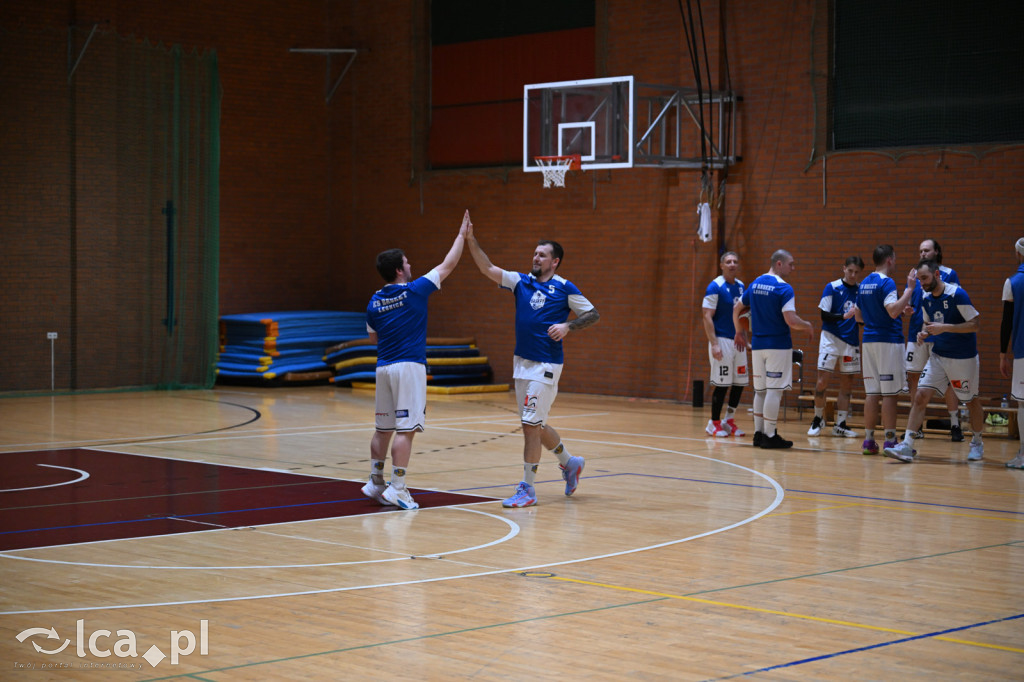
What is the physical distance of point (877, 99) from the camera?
55.0 feet

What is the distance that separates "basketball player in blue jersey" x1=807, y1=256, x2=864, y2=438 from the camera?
1458 centimetres

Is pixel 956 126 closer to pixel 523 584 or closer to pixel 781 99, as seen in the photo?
pixel 781 99

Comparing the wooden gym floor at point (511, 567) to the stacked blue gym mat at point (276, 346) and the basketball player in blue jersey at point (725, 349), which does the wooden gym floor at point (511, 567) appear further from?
the stacked blue gym mat at point (276, 346)

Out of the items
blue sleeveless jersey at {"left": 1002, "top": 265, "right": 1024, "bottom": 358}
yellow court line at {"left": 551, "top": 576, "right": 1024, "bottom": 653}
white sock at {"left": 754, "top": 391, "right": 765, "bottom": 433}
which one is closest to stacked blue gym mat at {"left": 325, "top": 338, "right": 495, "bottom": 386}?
white sock at {"left": 754, "top": 391, "right": 765, "bottom": 433}

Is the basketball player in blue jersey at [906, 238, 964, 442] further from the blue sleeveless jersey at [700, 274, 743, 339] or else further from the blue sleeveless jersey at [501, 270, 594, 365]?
the blue sleeveless jersey at [501, 270, 594, 365]

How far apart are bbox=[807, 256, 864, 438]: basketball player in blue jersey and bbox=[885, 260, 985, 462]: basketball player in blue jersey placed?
1.88 m

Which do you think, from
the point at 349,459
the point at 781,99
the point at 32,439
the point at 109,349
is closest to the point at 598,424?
the point at 349,459

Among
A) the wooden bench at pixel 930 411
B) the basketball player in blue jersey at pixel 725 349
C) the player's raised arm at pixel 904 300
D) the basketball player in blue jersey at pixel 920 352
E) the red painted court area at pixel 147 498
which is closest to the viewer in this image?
the red painted court area at pixel 147 498

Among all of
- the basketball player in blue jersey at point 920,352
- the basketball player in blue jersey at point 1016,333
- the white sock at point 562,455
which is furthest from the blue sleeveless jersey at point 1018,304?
the white sock at point 562,455

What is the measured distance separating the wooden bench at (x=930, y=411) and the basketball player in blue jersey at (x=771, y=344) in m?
2.53

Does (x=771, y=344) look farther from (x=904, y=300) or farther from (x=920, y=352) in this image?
(x=920, y=352)

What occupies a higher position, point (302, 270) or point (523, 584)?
point (302, 270)

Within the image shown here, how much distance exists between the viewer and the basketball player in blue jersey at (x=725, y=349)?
14.5m

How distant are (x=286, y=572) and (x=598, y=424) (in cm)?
918
